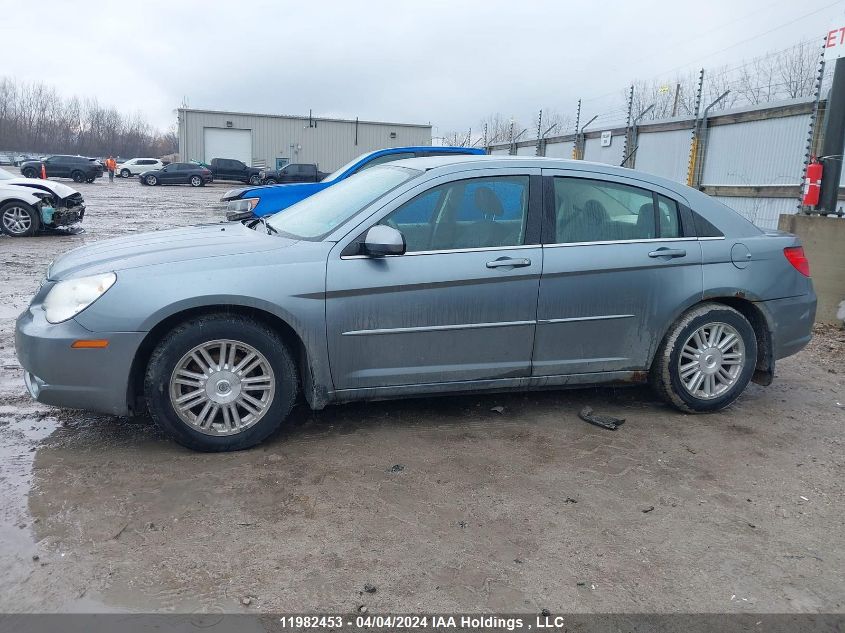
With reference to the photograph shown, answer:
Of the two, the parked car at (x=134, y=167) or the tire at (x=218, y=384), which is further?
the parked car at (x=134, y=167)

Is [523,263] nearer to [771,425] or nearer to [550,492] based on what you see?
[550,492]

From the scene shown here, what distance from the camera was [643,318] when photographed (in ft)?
14.3

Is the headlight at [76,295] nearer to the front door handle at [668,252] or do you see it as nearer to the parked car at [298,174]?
the front door handle at [668,252]

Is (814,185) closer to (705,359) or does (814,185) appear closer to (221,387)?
(705,359)

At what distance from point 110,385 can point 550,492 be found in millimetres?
2324

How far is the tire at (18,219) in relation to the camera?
1302 centimetres

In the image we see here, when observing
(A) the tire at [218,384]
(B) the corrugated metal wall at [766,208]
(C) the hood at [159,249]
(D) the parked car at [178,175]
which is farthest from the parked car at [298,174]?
(A) the tire at [218,384]

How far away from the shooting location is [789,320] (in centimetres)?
466

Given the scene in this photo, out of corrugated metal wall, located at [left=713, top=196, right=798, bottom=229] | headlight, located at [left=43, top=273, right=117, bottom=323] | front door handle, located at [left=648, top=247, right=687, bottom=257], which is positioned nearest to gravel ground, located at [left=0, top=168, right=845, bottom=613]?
headlight, located at [left=43, top=273, right=117, bottom=323]

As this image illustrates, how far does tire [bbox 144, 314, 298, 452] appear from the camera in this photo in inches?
143

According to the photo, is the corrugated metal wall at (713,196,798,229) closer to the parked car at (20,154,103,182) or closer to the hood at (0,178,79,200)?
the hood at (0,178,79,200)

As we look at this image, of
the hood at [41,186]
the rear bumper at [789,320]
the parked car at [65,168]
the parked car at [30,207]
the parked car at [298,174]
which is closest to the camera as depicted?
the rear bumper at [789,320]

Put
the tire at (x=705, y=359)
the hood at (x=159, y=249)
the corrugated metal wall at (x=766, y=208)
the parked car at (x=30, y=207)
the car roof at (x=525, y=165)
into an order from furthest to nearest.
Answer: the corrugated metal wall at (x=766, y=208), the parked car at (x=30, y=207), the tire at (x=705, y=359), the car roof at (x=525, y=165), the hood at (x=159, y=249)

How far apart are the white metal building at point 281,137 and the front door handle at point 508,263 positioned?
50.9 metres
